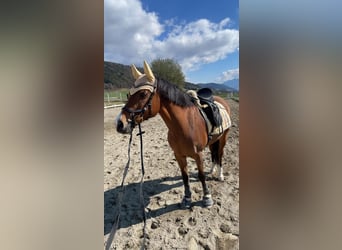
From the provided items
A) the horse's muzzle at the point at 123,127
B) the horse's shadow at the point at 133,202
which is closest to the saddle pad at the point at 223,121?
the horse's shadow at the point at 133,202

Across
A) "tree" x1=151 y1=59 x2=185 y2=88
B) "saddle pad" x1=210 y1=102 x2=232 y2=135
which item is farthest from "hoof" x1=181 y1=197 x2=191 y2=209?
"tree" x1=151 y1=59 x2=185 y2=88

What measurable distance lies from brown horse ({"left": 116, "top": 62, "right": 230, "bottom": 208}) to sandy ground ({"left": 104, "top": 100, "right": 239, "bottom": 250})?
0.03 metres

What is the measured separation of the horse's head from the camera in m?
0.84

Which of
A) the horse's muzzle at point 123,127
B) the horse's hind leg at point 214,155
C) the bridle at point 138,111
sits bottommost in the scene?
the horse's hind leg at point 214,155

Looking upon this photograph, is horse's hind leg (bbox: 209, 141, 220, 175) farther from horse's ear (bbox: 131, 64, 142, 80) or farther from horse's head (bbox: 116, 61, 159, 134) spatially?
horse's ear (bbox: 131, 64, 142, 80)

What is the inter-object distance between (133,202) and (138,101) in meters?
0.48

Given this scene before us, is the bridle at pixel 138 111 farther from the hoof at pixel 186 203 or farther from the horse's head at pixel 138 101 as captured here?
the hoof at pixel 186 203

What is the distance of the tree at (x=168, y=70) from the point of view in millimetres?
869

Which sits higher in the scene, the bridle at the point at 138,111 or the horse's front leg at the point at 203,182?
the bridle at the point at 138,111
